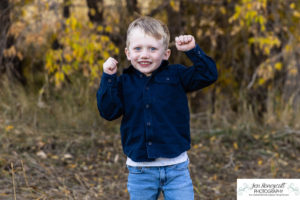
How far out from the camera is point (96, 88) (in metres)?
5.30

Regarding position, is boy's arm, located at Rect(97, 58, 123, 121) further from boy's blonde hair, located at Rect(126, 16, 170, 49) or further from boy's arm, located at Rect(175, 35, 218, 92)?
boy's arm, located at Rect(175, 35, 218, 92)

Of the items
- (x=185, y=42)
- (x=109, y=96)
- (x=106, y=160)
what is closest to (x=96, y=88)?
(x=106, y=160)

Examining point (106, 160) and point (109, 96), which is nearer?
point (109, 96)

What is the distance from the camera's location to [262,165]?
177 inches

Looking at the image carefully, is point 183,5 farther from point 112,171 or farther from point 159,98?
point 159,98

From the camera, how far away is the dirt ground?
3664 mm

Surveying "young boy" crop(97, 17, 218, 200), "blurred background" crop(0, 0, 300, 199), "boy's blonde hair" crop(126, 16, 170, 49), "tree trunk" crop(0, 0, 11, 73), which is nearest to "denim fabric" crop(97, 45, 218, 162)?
"young boy" crop(97, 17, 218, 200)

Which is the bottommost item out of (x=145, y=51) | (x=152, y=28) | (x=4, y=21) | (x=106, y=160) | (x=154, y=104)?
(x=106, y=160)

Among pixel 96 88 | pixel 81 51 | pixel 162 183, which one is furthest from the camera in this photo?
pixel 96 88

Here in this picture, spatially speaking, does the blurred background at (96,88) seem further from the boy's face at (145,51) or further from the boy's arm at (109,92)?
the boy's face at (145,51)

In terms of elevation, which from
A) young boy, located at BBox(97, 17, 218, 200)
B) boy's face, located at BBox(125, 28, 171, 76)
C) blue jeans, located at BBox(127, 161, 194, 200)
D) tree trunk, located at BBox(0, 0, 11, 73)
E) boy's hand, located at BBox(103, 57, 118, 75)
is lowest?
blue jeans, located at BBox(127, 161, 194, 200)

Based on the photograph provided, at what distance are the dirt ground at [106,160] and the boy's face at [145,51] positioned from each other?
58.9 inches

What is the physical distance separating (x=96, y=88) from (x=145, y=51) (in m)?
3.25

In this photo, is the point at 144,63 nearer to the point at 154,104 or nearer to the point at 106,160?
the point at 154,104
